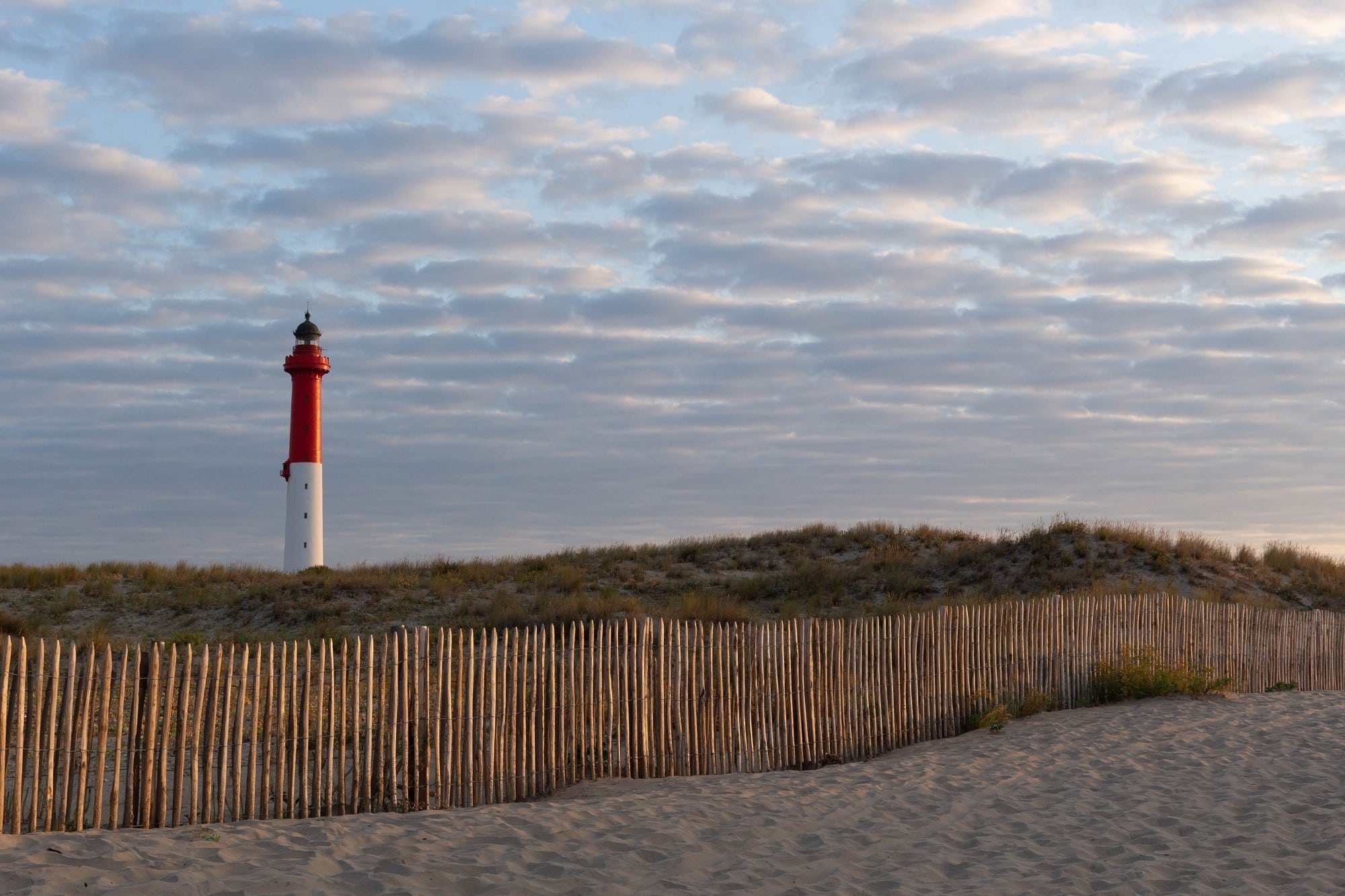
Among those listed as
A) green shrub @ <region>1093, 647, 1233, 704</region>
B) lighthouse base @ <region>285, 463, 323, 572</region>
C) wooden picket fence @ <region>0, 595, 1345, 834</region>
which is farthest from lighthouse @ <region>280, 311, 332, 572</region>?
green shrub @ <region>1093, 647, 1233, 704</region>

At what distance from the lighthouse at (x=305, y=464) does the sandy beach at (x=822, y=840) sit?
1891cm

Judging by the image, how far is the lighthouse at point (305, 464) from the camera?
2638cm

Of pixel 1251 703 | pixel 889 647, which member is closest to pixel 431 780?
pixel 889 647

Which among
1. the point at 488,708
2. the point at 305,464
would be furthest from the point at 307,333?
the point at 488,708

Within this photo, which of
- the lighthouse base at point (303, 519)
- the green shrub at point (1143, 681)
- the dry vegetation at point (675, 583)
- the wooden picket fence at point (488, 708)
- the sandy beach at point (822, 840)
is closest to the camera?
the sandy beach at point (822, 840)

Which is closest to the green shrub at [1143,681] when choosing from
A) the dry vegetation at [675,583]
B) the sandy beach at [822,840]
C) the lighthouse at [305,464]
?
the sandy beach at [822,840]

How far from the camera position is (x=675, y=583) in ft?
79.0

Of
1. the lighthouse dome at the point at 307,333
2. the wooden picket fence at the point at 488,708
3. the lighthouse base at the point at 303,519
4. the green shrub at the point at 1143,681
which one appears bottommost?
the green shrub at the point at 1143,681

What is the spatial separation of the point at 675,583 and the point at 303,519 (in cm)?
913

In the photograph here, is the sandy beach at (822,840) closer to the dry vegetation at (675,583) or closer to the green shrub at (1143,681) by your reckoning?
the green shrub at (1143,681)

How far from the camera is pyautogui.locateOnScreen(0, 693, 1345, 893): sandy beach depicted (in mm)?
6027

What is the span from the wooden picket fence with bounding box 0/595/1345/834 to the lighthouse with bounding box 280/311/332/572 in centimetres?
1267

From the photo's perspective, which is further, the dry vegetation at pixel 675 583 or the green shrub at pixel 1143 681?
the dry vegetation at pixel 675 583

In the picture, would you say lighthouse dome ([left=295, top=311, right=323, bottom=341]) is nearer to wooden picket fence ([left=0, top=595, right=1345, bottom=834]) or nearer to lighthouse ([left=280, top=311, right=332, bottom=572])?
lighthouse ([left=280, top=311, right=332, bottom=572])
